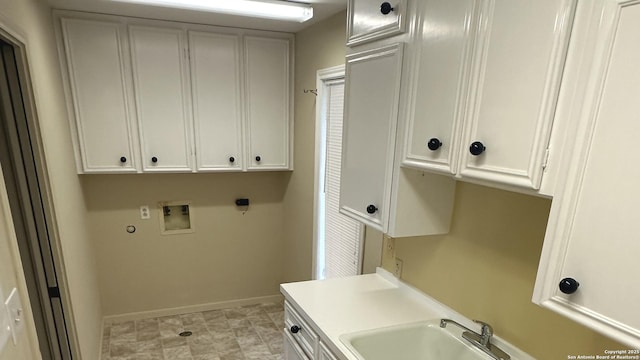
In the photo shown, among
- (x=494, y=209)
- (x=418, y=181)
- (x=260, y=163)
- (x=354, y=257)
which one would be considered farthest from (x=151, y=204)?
(x=494, y=209)

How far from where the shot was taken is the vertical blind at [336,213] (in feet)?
7.85

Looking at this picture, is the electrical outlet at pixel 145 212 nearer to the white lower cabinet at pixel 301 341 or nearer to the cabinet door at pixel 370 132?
the white lower cabinet at pixel 301 341

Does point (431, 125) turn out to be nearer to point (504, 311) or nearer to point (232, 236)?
point (504, 311)

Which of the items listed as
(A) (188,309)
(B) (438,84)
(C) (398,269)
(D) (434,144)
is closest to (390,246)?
(C) (398,269)

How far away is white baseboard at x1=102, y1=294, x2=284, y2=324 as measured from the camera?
321 centimetres

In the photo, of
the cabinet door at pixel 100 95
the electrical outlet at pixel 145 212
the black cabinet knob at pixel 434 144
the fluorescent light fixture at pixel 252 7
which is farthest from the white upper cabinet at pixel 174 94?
the black cabinet knob at pixel 434 144

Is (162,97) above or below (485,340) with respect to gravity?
above

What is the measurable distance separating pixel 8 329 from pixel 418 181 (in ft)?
4.75

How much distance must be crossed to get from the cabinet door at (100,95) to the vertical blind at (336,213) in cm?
159

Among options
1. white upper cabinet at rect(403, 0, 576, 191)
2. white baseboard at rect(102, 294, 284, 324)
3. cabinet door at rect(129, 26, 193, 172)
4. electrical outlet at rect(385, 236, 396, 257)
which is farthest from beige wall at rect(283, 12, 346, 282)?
white upper cabinet at rect(403, 0, 576, 191)

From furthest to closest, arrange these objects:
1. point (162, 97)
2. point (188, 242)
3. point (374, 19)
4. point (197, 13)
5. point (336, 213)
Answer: point (188, 242) → point (162, 97) → point (336, 213) → point (197, 13) → point (374, 19)

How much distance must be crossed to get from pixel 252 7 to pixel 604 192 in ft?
6.95

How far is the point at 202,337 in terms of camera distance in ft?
9.93

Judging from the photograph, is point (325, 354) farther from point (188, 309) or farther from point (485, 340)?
point (188, 309)
